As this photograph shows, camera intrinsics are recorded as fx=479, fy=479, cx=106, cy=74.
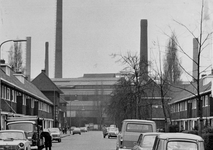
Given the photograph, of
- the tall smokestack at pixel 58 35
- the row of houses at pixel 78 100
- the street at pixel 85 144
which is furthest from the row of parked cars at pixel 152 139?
the tall smokestack at pixel 58 35

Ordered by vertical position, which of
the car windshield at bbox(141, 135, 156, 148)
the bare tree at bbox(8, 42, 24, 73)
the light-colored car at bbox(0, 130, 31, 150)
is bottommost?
the light-colored car at bbox(0, 130, 31, 150)

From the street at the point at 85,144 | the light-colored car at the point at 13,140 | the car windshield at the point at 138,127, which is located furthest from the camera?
the street at the point at 85,144

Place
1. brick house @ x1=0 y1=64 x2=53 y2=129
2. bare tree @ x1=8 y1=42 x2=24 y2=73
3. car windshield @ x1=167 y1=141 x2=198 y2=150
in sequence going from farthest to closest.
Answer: bare tree @ x1=8 y1=42 x2=24 y2=73 → brick house @ x1=0 y1=64 x2=53 y2=129 → car windshield @ x1=167 y1=141 x2=198 y2=150

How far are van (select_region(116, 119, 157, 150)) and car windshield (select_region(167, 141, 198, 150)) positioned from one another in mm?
10566

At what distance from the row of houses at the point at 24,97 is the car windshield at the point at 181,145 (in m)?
27.5

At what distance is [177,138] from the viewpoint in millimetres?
12305

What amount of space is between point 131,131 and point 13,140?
5.74 metres

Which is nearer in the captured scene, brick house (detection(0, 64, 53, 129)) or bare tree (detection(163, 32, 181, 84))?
bare tree (detection(163, 32, 181, 84))

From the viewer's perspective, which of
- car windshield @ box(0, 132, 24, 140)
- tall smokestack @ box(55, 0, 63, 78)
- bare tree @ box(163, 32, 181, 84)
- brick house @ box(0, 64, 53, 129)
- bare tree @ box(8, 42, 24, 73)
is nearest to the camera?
car windshield @ box(0, 132, 24, 140)

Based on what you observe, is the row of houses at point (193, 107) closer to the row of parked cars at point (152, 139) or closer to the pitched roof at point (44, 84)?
the row of parked cars at point (152, 139)

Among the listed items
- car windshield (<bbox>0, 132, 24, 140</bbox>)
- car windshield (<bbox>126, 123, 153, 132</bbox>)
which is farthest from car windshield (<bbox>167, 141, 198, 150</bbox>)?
car windshield (<bbox>0, 132, 24, 140</bbox>)

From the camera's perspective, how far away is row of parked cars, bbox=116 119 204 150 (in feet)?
40.1

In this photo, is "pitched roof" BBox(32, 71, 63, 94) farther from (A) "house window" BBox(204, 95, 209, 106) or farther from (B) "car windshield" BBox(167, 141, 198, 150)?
(B) "car windshield" BBox(167, 141, 198, 150)

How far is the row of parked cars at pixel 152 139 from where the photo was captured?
40.1 ft
